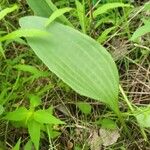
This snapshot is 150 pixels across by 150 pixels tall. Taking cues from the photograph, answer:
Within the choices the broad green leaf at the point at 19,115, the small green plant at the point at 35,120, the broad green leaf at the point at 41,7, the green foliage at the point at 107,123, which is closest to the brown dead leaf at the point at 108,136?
the green foliage at the point at 107,123

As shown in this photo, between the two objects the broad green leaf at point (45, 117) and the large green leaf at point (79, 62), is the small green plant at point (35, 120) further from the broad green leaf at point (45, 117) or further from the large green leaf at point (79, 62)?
the large green leaf at point (79, 62)

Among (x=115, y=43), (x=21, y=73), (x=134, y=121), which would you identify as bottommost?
(x=134, y=121)

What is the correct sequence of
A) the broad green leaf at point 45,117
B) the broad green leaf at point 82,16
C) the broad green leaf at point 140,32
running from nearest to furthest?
the broad green leaf at point 45,117, the broad green leaf at point 140,32, the broad green leaf at point 82,16

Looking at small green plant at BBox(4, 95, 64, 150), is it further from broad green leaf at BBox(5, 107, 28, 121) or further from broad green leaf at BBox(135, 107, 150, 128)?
broad green leaf at BBox(135, 107, 150, 128)

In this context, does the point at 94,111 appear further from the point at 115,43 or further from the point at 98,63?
the point at 115,43

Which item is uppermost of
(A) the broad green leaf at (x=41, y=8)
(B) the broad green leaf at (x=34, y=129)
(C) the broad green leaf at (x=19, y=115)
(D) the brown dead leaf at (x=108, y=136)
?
(A) the broad green leaf at (x=41, y=8)

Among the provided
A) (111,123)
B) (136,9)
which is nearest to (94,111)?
(111,123)

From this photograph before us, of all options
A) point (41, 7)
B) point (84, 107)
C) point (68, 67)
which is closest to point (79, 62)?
point (68, 67)
